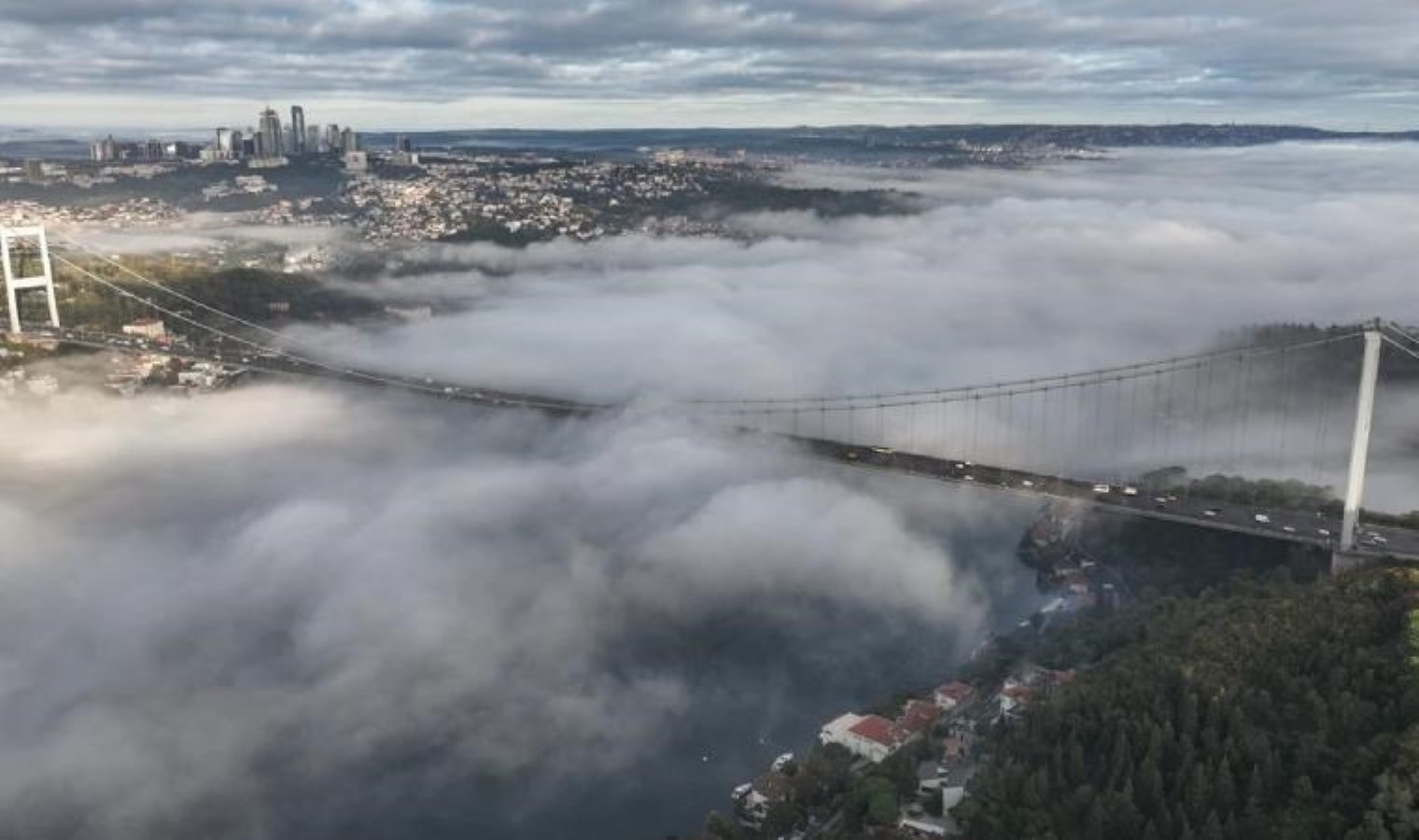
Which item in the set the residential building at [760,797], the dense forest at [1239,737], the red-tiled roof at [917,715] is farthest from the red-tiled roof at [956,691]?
the residential building at [760,797]

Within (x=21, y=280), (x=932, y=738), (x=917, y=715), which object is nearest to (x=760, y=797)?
(x=932, y=738)

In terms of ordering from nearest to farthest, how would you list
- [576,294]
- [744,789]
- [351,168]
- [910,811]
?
[910,811] < [744,789] < [576,294] < [351,168]

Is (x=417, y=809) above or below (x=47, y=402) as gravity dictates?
below

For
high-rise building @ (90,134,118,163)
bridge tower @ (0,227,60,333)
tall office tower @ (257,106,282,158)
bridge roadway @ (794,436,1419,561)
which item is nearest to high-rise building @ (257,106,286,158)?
tall office tower @ (257,106,282,158)

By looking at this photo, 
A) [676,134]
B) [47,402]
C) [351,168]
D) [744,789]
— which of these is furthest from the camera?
[676,134]

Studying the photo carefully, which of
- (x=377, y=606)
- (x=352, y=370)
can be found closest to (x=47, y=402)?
(x=352, y=370)

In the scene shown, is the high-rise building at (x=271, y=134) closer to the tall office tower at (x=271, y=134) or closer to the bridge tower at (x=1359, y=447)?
the tall office tower at (x=271, y=134)

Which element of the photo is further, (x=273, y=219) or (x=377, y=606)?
(x=273, y=219)

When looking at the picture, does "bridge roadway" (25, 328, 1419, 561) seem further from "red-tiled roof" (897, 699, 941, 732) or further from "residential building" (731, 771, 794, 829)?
"residential building" (731, 771, 794, 829)

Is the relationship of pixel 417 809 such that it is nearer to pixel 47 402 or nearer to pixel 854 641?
pixel 854 641
